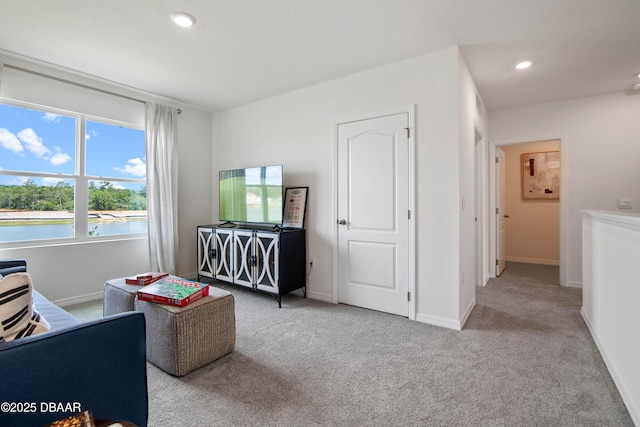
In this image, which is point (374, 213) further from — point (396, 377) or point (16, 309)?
point (16, 309)

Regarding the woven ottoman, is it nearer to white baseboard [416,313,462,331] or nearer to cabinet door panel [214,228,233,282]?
cabinet door panel [214,228,233,282]

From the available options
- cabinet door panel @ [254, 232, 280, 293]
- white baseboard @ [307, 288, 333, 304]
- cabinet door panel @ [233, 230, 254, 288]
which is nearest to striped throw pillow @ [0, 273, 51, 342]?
cabinet door panel @ [254, 232, 280, 293]

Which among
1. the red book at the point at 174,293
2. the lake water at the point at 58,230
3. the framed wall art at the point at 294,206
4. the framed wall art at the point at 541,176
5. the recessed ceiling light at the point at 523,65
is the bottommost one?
the red book at the point at 174,293

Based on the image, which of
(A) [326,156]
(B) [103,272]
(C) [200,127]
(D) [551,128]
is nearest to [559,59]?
(D) [551,128]

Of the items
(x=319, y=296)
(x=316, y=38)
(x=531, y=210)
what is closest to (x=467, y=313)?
(x=319, y=296)

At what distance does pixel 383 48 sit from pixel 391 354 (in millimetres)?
2500

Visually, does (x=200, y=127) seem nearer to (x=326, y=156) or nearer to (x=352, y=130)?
(x=326, y=156)

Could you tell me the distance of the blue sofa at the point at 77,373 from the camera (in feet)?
3.04

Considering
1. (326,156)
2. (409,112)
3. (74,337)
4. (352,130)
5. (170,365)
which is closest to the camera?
(74,337)

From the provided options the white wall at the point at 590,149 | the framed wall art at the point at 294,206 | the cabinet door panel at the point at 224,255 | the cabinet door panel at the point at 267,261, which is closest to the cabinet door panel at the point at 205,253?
the cabinet door panel at the point at 224,255

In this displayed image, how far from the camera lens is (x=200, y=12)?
2125 millimetres

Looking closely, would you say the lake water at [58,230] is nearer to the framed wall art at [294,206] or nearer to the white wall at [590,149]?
the framed wall art at [294,206]

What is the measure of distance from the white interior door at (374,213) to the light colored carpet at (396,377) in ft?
0.97

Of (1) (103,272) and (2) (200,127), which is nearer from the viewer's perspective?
(1) (103,272)
